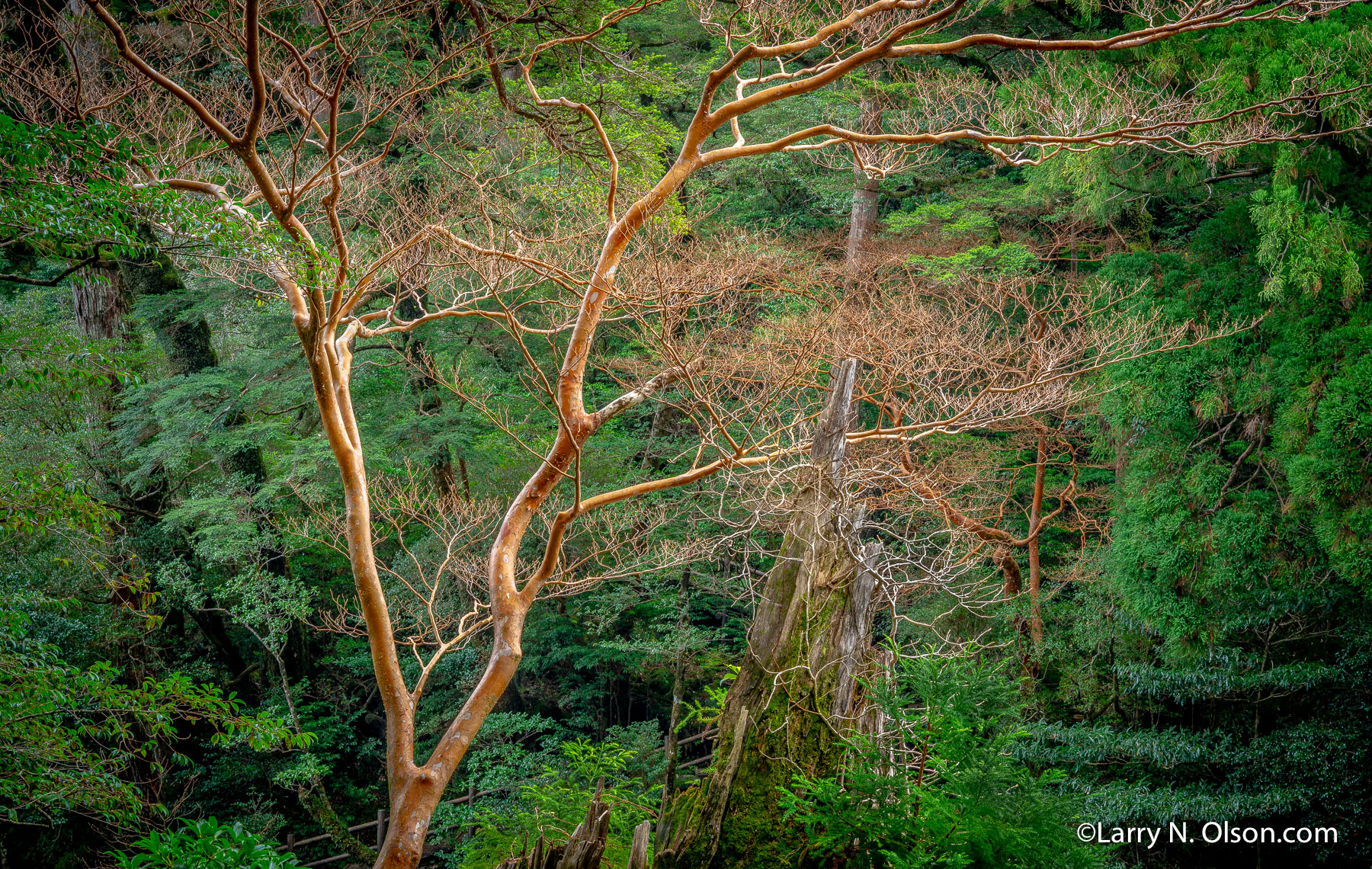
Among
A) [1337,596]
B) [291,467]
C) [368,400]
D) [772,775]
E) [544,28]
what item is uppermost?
[544,28]

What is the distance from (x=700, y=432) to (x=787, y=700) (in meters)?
2.46

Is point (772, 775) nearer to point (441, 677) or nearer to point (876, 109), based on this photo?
point (876, 109)

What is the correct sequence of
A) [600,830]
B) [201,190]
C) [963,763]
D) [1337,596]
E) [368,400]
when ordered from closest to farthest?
[963,763] < [600,830] < [201,190] < [1337,596] < [368,400]

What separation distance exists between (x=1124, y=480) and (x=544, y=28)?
255 inches

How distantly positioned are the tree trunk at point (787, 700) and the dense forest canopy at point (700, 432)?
20 mm

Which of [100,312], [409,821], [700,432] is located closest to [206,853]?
[409,821]

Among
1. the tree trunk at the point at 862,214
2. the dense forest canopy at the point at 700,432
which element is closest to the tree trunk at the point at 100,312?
the dense forest canopy at the point at 700,432

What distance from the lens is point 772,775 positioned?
299cm

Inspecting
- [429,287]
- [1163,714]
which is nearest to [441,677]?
[429,287]

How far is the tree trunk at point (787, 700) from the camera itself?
9.70 ft

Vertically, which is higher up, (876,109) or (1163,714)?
(876,109)

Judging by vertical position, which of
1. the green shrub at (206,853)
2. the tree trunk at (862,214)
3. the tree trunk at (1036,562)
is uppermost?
the tree trunk at (862,214)

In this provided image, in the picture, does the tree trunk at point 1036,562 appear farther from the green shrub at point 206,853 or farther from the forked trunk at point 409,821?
the green shrub at point 206,853

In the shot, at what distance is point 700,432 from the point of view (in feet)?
17.4
